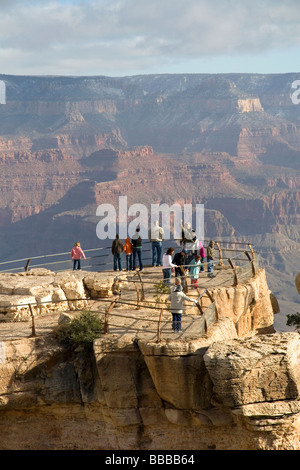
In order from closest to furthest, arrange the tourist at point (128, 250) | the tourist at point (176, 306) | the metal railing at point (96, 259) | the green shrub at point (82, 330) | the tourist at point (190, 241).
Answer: the tourist at point (176, 306), the green shrub at point (82, 330), the tourist at point (190, 241), the metal railing at point (96, 259), the tourist at point (128, 250)

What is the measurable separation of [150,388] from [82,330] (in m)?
2.24

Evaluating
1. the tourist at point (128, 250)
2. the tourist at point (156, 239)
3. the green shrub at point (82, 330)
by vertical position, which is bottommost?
the green shrub at point (82, 330)

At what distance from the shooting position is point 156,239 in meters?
28.4

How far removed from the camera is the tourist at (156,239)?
28.2m

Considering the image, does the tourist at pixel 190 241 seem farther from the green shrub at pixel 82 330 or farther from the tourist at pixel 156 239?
the green shrub at pixel 82 330

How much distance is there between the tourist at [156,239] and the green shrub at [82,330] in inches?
357

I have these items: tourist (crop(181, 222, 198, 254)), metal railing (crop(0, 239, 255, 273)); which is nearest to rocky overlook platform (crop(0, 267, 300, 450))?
metal railing (crop(0, 239, 255, 273))

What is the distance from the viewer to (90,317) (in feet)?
63.2

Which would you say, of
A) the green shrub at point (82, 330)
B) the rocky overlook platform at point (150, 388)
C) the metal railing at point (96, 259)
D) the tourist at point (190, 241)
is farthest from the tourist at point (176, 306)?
the tourist at point (190, 241)

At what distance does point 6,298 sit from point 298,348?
8729 millimetres

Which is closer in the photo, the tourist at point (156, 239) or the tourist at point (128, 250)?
the tourist at point (128, 250)

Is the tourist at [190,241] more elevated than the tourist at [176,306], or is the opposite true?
the tourist at [190,241]

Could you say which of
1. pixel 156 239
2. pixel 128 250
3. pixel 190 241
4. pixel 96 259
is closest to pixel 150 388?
pixel 190 241

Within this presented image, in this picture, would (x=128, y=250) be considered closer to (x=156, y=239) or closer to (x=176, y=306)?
(x=156, y=239)
